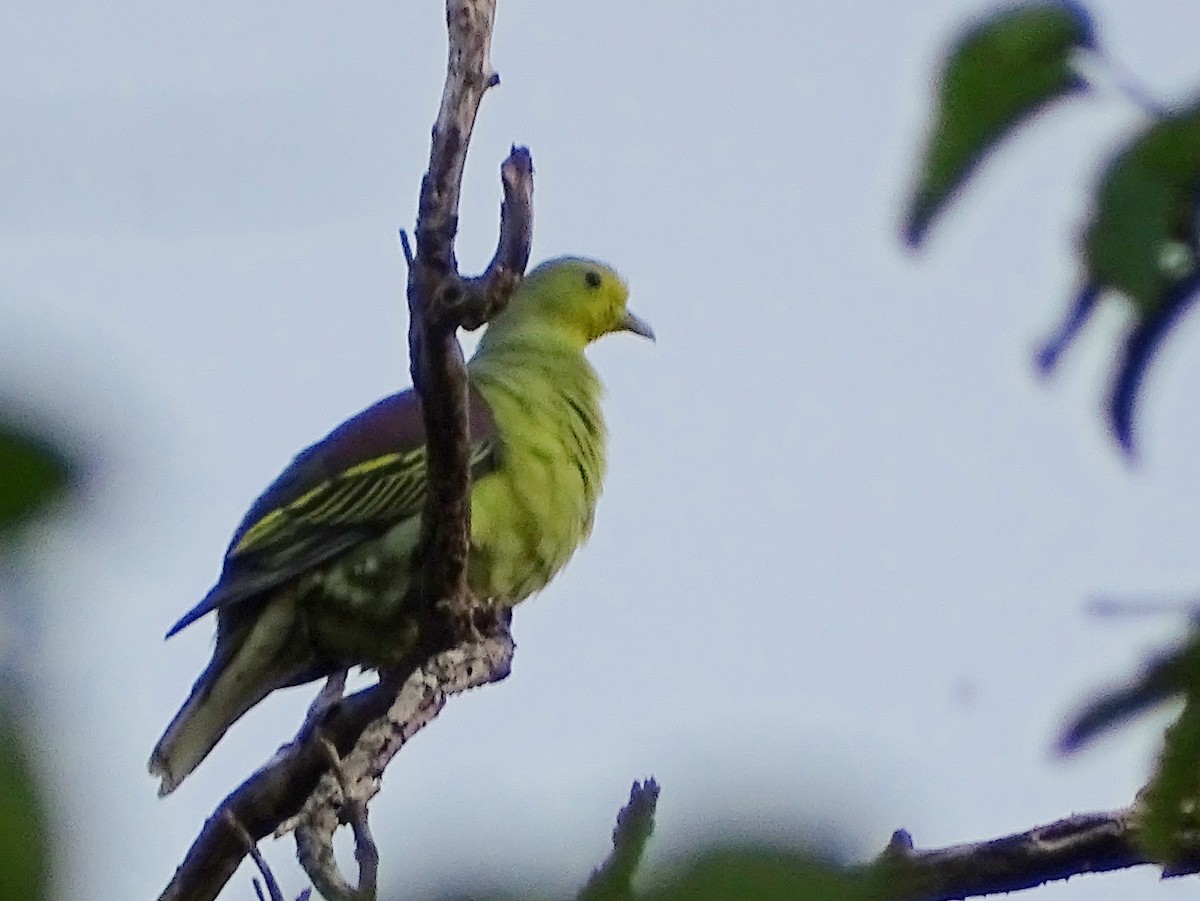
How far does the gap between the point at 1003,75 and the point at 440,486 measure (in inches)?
97.0

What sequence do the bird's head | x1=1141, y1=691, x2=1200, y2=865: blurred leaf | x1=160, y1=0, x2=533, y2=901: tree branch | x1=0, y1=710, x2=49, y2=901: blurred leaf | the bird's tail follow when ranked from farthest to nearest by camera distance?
1. the bird's head
2. the bird's tail
3. x1=160, y1=0, x2=533, y2=901: tree branch
4. x1=1141, y1=691, x2=1200, y2=865: blurred leaf
5. x1=0, y1=710, x2=49, y2=901: blurred leaf

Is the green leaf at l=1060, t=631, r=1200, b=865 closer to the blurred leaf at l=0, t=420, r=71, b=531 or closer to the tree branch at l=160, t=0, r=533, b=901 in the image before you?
the blurred leaf at l=0, t=420, r=71, b=531

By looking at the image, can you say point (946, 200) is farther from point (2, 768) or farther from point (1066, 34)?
point (2, 768)

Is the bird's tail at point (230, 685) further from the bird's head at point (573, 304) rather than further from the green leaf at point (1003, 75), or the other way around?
the green leaf at point (1003, 75)

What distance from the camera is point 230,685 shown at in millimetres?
4539

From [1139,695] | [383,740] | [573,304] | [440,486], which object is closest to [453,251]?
[440,486]


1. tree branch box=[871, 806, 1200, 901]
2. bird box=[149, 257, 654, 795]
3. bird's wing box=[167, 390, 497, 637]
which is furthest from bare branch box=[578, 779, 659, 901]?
bird's wing box=[167, 390, 497, 637]

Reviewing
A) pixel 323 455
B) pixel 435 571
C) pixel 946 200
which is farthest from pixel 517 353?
pixel 946 200

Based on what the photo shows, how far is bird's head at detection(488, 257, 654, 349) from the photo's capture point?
6.31m

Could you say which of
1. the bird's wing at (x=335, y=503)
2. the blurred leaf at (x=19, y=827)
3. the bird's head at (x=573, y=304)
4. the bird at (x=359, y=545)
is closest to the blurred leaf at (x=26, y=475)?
the blurred leaf at (x=19, y=827)

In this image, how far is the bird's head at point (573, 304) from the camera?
6.31m

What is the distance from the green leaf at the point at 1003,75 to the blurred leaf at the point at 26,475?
494mm

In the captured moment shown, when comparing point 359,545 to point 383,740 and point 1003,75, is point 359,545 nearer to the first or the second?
point 383,740

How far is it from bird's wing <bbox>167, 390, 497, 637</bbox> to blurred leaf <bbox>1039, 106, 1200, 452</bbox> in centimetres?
385
